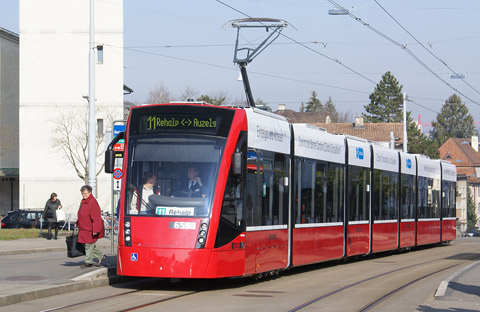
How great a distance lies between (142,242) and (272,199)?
306 cm

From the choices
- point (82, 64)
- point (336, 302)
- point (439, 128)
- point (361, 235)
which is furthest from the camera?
point (439, 128)

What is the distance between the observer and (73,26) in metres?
48.7

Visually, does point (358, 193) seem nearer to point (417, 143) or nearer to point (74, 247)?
point (74, 247)

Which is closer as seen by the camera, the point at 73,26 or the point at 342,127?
the point at 73,26

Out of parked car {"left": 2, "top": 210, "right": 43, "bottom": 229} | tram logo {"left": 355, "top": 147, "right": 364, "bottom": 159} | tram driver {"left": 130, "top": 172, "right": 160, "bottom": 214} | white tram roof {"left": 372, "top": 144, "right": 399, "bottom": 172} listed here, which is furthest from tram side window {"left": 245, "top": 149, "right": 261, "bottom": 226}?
parked car {"left": 2, "top": 210, "right": 43, "bottom": 229}

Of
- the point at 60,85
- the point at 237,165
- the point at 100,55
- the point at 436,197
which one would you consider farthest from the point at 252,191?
the point at 60,85

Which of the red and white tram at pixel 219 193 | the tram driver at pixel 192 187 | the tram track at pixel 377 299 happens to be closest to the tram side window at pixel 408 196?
the tram track at pixel 377 299

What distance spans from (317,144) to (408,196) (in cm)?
914

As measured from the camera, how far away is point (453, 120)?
522ft

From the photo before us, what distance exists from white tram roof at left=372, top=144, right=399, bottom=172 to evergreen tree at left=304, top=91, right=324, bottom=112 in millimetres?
132868

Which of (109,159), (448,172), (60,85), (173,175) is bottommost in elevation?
(173,175)

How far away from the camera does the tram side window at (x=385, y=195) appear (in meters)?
22.9

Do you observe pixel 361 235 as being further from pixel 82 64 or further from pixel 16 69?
pixel 16 69

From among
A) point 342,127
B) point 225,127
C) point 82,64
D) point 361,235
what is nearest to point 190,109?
point 225,127
